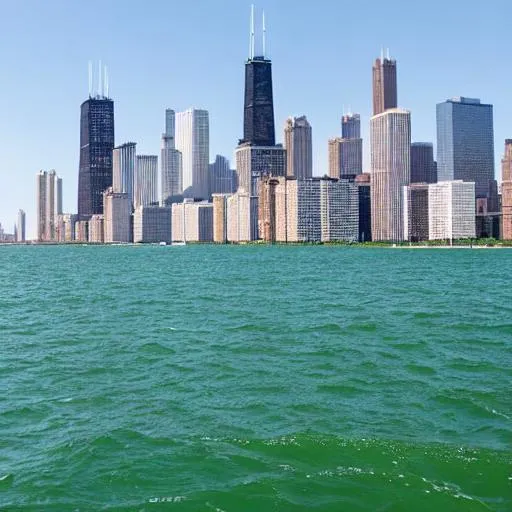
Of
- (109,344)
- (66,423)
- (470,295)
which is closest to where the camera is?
(66,423)

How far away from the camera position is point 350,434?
72.8 ft

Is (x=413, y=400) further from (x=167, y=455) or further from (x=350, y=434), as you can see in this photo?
(x=167, y=455)

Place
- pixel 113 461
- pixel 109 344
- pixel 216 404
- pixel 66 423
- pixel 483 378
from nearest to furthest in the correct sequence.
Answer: pixel 113 461, pixel 66 423, pixel 216 404, pixel 483 378, pixel 109 344

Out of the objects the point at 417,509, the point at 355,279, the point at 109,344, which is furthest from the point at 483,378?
the point at 355,279

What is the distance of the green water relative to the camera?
717 inches

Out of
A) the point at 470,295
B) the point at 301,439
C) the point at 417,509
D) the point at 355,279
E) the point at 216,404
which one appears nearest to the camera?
the point at 417,509

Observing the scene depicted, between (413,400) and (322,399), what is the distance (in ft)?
9.84

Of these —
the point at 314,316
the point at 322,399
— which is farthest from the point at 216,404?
the point at 314,316

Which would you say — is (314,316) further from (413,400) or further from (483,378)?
(413,400)

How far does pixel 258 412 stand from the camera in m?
24.8

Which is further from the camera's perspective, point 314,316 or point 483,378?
point 314,316

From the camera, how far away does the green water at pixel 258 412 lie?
59.8 feet

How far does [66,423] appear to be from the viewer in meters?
24.0

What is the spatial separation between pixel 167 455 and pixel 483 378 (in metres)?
14.5
